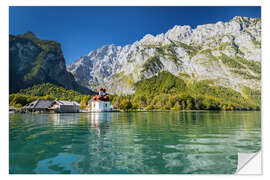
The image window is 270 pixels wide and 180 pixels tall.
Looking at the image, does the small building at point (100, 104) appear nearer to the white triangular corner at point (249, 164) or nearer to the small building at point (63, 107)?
the small building at point (63, 107)

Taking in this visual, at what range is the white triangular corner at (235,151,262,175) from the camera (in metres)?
4.47

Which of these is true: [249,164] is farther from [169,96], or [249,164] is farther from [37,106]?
[169,96]

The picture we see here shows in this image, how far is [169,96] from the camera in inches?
2933

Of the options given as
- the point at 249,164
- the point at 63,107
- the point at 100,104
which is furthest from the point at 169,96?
the point at 249,164

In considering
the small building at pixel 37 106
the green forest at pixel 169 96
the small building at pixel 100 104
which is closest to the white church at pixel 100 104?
the small building at pixel 100 104

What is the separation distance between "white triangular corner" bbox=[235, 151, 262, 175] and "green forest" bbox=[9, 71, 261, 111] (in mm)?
23875

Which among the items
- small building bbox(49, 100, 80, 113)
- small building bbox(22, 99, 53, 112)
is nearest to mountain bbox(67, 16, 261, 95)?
small building bbox(49, 100, 80, 113)

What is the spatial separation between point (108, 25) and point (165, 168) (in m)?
8.80

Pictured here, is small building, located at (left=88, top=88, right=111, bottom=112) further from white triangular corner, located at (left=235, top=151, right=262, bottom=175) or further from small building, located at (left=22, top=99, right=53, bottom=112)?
white triangular corner, located at (left=235, top=151, right=262, bottom=175)

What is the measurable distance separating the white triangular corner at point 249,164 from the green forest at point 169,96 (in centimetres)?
2388

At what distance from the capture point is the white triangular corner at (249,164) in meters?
4.47

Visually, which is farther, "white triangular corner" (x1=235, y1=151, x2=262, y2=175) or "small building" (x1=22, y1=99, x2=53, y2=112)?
"small building" (x1=22, y1=99, x2=53, y2=112)
